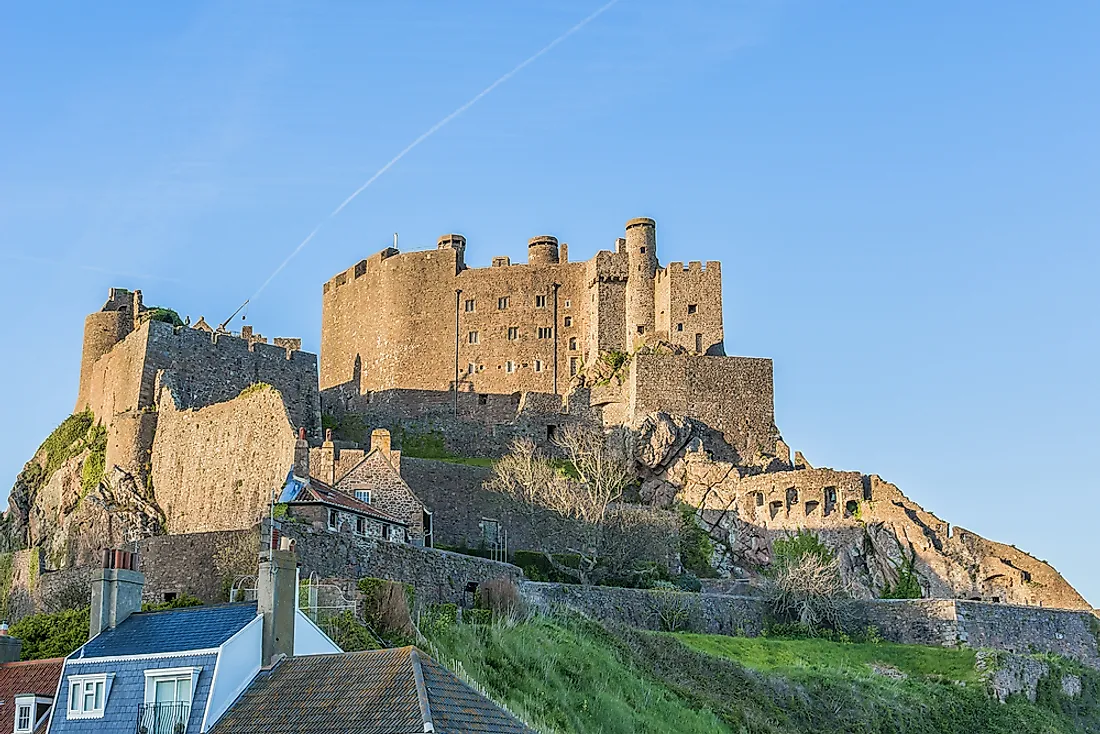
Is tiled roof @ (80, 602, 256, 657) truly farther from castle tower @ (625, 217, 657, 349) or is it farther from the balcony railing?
castle tower @ (625, 217, 657, 349)

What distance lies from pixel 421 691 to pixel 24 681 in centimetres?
997

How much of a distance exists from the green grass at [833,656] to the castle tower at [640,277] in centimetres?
2763

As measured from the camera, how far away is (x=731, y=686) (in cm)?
4312

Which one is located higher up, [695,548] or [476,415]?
[476,415]

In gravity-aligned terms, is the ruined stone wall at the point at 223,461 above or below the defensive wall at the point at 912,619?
above

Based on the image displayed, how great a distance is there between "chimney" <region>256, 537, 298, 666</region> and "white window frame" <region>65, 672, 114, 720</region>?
2.86 metres

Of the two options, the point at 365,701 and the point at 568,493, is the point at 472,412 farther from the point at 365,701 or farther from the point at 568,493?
→ the point at 365,701

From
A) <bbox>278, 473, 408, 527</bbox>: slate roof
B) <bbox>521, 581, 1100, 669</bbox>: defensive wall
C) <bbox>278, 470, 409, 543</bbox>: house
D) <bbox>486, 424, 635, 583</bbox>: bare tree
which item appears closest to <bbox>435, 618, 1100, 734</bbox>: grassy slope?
<bbox>521, 581, 1100, 669</bbox>: defensive wall

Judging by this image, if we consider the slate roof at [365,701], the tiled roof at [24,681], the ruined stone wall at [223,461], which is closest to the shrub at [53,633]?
the tiled roof at [24,681]

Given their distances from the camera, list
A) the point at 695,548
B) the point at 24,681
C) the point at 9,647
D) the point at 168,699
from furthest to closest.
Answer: the point at 695,548 → the point at 9,647 → the point at 24,681 → the point at 168,699

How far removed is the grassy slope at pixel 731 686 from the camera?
118 ft

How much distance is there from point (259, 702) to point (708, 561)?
39.5 metres

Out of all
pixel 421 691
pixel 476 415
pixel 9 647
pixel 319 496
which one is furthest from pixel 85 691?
pixel 476 415

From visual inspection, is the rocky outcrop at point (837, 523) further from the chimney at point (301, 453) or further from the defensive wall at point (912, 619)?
the chimney at point (301, 453)
